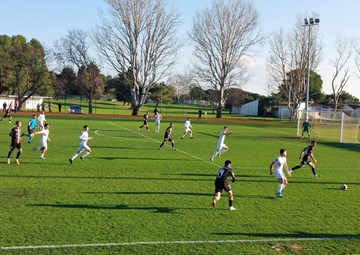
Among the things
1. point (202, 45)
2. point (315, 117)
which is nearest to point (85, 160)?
point (315, 117)

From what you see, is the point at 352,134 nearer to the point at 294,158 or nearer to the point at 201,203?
the point at 294,158

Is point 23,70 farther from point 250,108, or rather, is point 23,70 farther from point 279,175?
point 279,175

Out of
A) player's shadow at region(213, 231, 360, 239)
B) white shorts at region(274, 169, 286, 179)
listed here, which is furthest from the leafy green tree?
player's shadow at region(213, 231, 360, 239)

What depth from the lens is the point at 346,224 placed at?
10055mm

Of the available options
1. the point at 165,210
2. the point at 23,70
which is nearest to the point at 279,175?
the point at 165,210

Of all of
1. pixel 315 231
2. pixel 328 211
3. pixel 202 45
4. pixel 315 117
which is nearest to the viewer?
pixel 315 231

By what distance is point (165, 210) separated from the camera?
35.7 feet

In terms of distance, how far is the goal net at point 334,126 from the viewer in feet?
119

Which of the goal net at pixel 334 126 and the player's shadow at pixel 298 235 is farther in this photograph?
the goal net at pixel 334 126

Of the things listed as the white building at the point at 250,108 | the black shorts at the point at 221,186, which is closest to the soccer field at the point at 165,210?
the black shorts at the point at 221,186

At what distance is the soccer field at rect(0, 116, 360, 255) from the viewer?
8.28 metres

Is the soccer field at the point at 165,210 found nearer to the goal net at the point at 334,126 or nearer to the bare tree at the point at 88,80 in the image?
the goal net at the point at 334,126

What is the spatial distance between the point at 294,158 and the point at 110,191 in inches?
531

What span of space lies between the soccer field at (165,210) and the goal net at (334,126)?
697 inches
